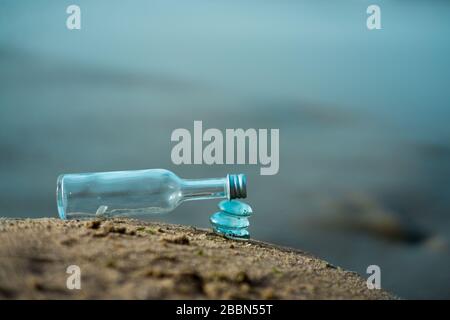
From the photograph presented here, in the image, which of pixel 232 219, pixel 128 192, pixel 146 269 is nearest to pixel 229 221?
pixel 232 219

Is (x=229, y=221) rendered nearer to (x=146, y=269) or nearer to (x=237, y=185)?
(x=237, y=185)

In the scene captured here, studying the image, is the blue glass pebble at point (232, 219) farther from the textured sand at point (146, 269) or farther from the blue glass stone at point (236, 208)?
the textured sand at point (146, 269)

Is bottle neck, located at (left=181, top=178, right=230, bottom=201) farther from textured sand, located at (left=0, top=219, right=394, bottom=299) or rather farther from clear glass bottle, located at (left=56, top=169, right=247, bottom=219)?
textured sand, located at (left=0, top=219, right=394, bottom=299)

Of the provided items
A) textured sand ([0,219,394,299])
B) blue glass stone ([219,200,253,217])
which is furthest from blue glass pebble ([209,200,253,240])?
textured sand ([0,219,394,299])

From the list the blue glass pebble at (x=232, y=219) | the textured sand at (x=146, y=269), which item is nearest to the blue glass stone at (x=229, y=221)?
the blue glass pebble at (x=232, y=219)
